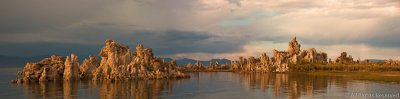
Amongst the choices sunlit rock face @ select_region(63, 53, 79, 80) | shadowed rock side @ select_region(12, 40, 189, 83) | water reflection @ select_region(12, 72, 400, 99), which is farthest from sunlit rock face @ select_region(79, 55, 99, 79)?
water reflection @ select_region(12, 72, 400, 99)

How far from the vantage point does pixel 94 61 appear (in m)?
178

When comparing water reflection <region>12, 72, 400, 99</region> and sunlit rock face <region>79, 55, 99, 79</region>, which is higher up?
sunlit rock face <region>79, 55, 99, 79</region>

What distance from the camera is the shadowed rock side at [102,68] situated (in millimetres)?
150875

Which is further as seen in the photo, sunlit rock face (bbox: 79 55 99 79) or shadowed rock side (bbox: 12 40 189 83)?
sunlit rock face (bbox: 79 55 99 79)

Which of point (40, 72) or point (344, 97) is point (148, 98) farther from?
point (40, 72)

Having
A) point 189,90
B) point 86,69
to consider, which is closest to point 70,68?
point 86,69

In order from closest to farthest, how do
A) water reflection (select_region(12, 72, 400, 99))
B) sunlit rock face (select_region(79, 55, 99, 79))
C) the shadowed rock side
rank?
water reflection (select_region(12, 72, 400, 99)) < the shadowed rock side < sunlit rock face (select_region(79, 55, 99, 79))

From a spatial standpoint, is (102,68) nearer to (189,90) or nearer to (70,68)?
(70,68)

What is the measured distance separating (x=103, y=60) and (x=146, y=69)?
18.0m

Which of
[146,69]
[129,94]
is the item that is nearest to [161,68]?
[146,69]

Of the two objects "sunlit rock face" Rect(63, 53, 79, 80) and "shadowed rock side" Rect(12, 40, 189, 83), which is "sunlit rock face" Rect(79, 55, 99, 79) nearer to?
"shadowed rock side" Rect(12, 40, 189, 83)

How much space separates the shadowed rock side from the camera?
151 metres

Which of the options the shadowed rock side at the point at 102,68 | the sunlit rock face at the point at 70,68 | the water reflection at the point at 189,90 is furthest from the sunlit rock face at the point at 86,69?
the water reflection at the point at 189,90

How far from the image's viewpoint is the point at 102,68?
158m
